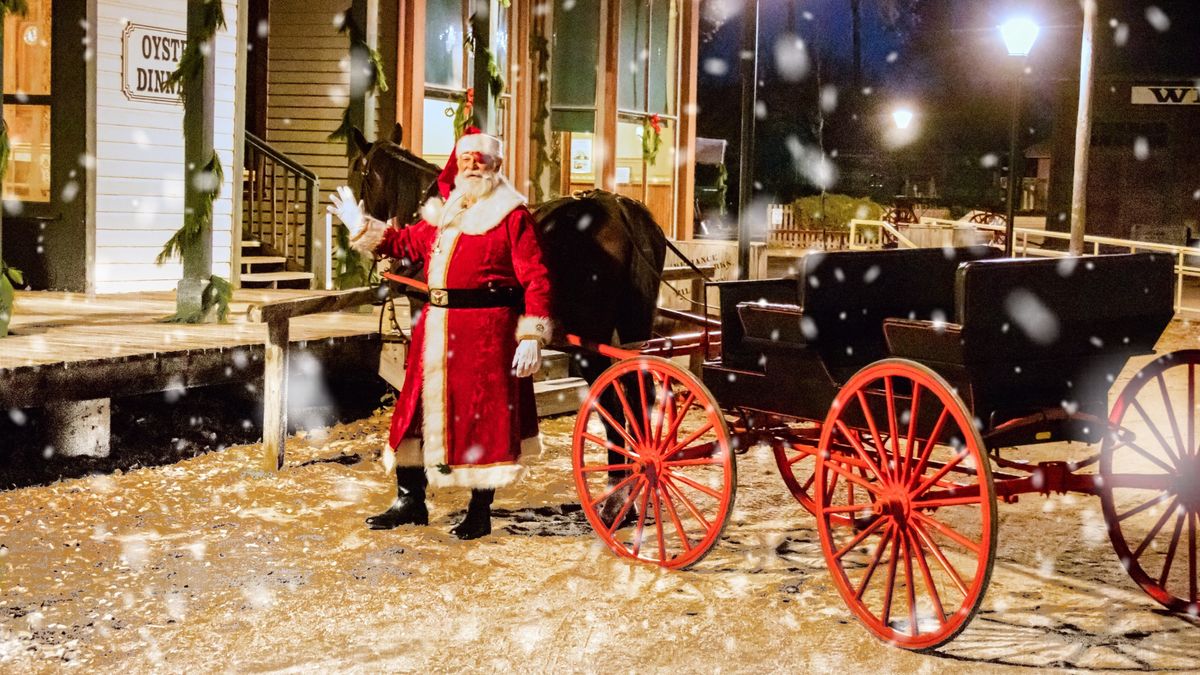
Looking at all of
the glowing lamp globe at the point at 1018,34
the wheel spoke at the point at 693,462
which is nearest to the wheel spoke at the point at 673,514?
the wheel spoke at the point at 693,462

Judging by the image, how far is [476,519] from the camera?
7.12m

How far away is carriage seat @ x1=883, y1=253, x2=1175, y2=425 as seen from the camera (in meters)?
5.35

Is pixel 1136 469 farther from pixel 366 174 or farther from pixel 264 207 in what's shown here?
pixel 264 207

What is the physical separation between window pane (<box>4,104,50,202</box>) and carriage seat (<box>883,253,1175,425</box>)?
32.0ft

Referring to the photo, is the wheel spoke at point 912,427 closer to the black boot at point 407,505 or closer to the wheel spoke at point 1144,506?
the wheel spoke at point 1144,506

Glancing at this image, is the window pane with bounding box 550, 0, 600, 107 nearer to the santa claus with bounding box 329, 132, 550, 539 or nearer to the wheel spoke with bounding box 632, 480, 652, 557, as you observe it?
the santa claus with bounding box 329, 132, 550, 539

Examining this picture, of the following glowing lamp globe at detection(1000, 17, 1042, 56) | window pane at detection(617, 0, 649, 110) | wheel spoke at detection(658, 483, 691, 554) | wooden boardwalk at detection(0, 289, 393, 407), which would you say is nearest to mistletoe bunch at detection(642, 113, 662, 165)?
window pane at detection(617, 0, 649, 110)

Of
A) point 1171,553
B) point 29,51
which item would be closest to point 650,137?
point 29,51

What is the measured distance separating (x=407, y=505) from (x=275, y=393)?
1829 mm

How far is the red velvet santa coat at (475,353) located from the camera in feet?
22.4

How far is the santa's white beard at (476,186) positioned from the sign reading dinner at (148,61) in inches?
279

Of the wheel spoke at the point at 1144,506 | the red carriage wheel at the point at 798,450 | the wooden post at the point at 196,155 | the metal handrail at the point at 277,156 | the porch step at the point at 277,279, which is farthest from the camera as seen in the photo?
the metal handrail at the point at 277,156

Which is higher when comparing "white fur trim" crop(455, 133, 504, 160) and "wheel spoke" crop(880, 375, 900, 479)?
"white fur trim" crop(455, 133, 504, 160)

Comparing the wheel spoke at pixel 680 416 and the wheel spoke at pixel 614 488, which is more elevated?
the wheel spoke at pixel 680 416
